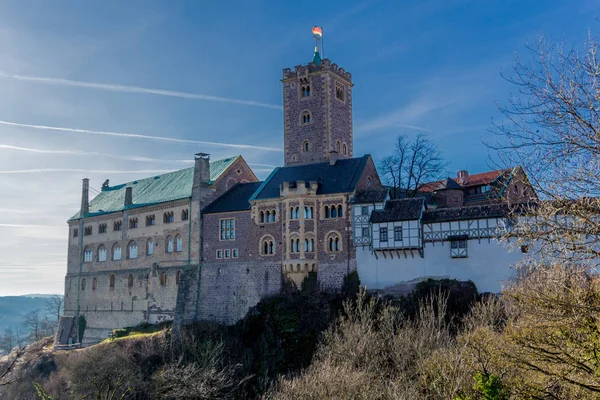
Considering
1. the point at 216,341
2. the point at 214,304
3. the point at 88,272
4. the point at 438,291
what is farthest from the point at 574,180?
the point at 88,272

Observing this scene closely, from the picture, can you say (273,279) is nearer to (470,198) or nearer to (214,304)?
(214,304)

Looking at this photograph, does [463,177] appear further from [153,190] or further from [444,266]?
[153,190]

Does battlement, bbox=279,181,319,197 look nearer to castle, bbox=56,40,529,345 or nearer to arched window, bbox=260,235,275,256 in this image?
castle, bbox=56,40,529,345

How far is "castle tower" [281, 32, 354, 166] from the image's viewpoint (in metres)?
51.5

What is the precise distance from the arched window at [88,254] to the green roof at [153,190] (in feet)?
11.1

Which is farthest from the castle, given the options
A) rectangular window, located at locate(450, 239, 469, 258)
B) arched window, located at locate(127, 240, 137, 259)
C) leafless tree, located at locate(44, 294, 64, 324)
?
leafless tree, located at locate(44, 294, 64, 324)

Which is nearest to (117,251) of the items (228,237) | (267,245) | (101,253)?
(101,253)

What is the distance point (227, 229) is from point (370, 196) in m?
11.9

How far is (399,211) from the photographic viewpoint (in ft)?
133

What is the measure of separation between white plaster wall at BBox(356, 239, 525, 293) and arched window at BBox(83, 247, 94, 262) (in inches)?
1194

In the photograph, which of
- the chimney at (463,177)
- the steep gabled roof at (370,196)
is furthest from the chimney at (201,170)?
the chimney at (463,177)

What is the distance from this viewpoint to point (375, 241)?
40.6m

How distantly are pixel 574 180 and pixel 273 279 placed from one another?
3441cm

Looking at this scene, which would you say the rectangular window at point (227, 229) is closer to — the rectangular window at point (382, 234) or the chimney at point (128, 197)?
the rectangular window at point (382, 234)
